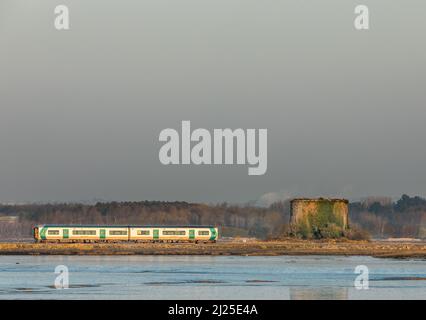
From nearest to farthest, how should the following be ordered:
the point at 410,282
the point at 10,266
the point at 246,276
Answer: the point at 410,282 < the point at 246,276 < the point at 10,266

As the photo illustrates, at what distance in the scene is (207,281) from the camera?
99188mm

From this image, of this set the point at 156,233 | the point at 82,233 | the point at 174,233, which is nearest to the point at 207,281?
the point at 82,233

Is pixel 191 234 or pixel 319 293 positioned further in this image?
pixel 191 234

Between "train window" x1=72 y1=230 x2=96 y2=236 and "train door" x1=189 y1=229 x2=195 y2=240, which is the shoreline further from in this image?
"train window" x1=72 y1=230 x2=96 y2=236

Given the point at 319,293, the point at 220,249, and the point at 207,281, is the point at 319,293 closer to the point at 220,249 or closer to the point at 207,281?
the point at 207,281

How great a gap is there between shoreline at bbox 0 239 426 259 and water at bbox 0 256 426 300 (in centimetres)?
3478

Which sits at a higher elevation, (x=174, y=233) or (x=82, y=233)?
(x=82, y=233)

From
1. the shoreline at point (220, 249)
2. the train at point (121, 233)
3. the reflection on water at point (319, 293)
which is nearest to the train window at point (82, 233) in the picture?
the train at point (121, 233)

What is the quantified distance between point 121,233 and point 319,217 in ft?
119

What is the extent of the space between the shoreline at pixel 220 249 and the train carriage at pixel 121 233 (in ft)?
8.44
